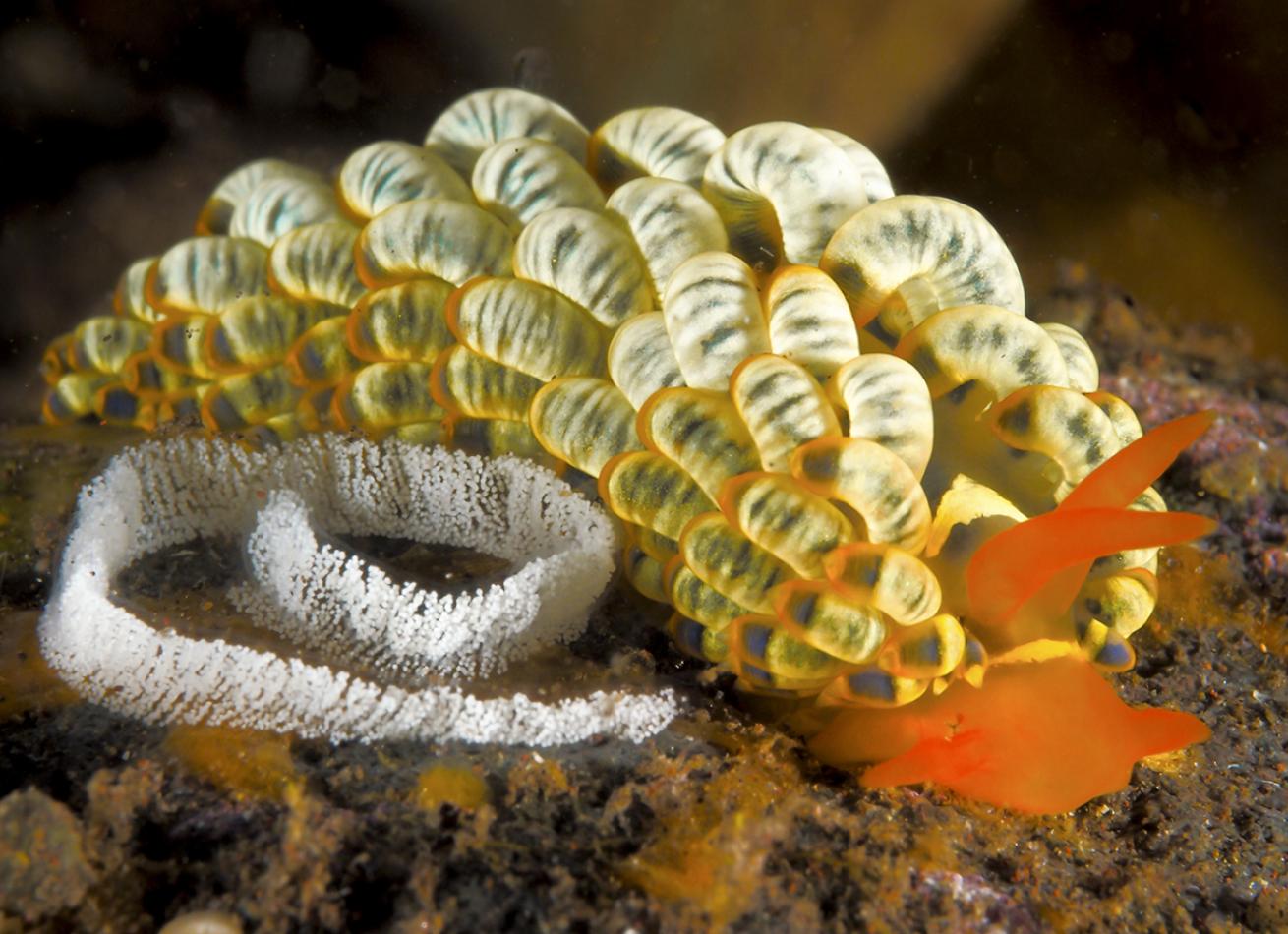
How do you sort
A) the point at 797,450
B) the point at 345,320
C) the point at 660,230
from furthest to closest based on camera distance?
1. the point at 345,320
2. the point at 660,230
3. the point at 797,450

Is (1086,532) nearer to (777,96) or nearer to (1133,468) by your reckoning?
(1133,468)

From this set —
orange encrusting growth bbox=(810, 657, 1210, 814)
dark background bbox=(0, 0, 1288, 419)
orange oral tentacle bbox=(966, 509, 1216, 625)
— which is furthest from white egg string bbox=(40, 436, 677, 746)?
dark background bbox=(0, 0, 1288, 419)

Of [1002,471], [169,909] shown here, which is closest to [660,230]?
[1002,471]

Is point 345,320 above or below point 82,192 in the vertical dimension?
above

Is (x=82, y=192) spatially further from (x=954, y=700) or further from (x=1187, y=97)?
(x=1187, y=97)

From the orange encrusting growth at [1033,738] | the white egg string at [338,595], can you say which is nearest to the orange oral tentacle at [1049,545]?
the orange encrusting growth at [1033,738]

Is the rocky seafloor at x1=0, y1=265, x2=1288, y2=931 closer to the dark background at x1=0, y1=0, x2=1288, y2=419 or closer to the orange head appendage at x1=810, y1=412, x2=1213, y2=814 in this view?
the orange head appendage at x1=810, y1=412, x2=1213, y2=814

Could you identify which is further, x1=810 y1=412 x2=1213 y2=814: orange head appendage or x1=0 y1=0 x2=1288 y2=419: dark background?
x1=0 y1=0 x2=1288 y2=419: dark background
